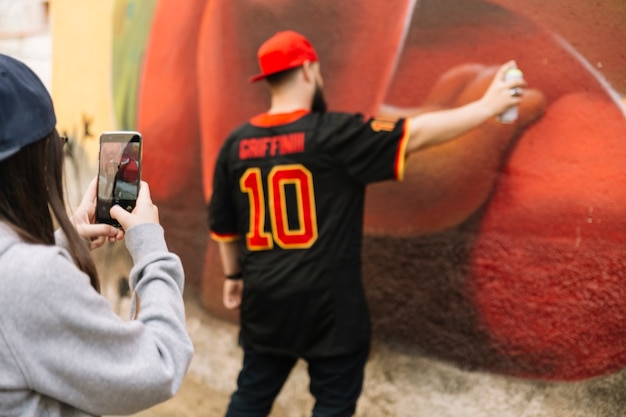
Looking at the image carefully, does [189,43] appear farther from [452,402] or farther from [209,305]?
[452,402]

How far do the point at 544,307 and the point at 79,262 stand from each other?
1.80 m

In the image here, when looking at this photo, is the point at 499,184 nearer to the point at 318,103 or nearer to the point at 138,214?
the point at 318,103

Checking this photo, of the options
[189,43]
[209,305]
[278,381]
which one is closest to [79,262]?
[278,381]

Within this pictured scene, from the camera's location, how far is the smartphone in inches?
63.9

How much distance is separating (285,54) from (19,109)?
1568mm

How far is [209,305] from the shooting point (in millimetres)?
4027

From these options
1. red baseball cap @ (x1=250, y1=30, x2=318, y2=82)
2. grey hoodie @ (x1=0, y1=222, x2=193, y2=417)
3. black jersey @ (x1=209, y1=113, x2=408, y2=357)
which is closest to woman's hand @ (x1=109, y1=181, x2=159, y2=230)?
grey hoodie @ (x1=0, y1=222, x2=193, y2=417)

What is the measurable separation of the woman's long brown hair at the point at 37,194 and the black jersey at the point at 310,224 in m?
1.28

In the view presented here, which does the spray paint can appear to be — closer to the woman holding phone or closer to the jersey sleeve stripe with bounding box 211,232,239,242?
the jersey sleeve stripe with bounding box 211,232,239,242

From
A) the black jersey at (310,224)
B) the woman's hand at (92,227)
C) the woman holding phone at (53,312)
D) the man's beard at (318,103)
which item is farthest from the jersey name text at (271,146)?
the woman holding phone at (53,312)

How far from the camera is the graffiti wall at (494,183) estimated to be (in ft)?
8.16

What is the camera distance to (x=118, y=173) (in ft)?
5.42

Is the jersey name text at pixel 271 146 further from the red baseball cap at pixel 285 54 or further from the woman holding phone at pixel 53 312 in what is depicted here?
the woman holding phone at pixel 53 312

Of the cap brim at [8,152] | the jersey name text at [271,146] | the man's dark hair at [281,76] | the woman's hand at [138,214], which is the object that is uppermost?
the cap brim at [8,152]
